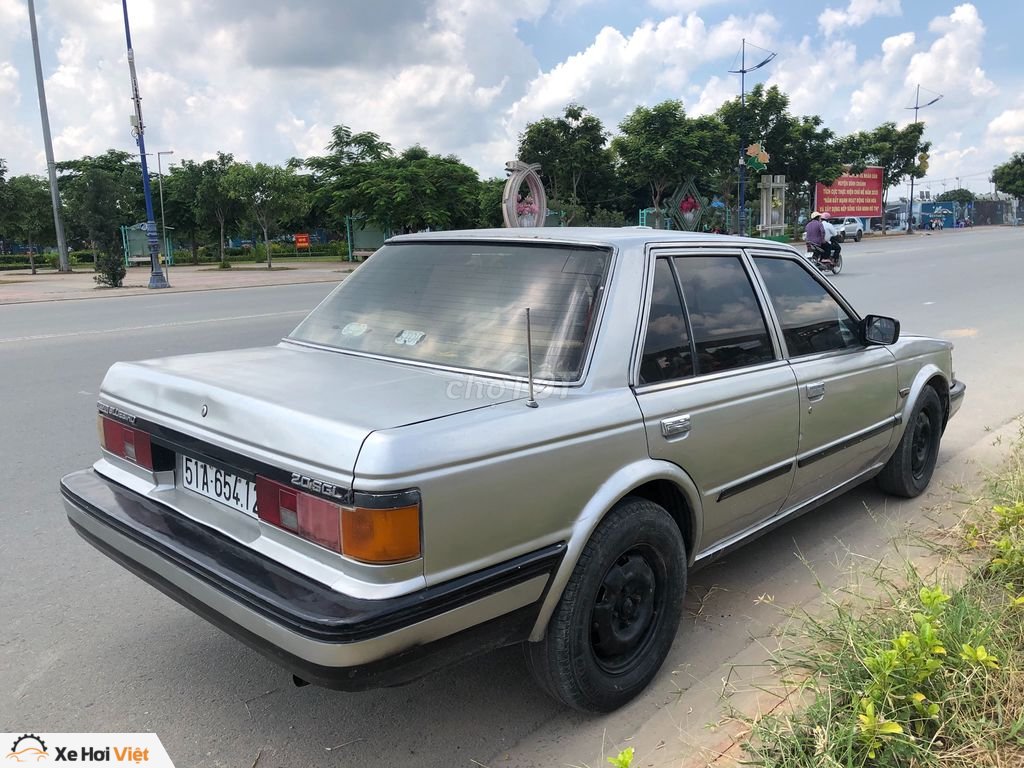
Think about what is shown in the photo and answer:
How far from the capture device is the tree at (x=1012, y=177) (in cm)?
8006

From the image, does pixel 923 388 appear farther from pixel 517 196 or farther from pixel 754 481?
pixel 517 196

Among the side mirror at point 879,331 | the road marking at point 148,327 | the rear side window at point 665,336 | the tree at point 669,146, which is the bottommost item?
the road marking at point 148,327

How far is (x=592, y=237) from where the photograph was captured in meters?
3.06

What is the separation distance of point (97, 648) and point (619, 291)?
2.51m

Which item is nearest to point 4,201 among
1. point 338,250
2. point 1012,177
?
point 338,250

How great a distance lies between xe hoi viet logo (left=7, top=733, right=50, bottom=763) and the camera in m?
2.58

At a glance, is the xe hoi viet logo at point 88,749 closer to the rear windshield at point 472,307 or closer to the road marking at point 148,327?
the rear windshield at point 472,307

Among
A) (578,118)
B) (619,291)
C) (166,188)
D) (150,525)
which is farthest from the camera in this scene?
(166,188)

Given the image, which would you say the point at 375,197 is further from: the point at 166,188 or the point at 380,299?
the point at 380,299

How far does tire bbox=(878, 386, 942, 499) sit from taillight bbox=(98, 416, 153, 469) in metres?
3.84

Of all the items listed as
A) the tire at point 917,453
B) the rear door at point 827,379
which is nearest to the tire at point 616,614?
the rear door at point 827,379

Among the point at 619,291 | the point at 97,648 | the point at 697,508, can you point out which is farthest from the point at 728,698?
the point at 97,648

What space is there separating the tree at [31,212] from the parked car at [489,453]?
3875 cm

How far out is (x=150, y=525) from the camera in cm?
265
